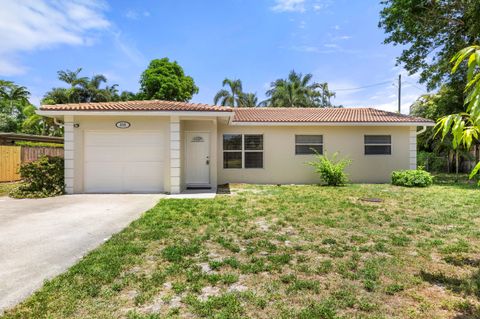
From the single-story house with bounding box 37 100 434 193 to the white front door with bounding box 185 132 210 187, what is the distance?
0.04 meters

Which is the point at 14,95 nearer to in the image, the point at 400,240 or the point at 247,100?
the point at 247,100

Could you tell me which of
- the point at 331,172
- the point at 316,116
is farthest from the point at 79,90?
the point at 331,172

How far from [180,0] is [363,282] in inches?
435

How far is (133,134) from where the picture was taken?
385 inches

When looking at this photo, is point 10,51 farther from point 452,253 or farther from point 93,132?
point 452,253

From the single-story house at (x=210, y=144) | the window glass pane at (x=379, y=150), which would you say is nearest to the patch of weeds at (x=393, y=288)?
the single-story house at (x=210, y=144)

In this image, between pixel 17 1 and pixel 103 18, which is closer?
pixel 17 1

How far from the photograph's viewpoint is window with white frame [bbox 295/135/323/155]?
12.9 meters

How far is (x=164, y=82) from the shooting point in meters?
28.1

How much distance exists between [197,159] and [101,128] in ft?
12.0

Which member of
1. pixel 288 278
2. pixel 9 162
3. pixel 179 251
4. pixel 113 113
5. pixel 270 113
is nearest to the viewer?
pixel 288 278

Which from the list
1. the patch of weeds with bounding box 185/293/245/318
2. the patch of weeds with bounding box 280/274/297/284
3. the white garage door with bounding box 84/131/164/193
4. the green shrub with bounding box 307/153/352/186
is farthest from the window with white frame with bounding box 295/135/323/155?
the patch of weeds with bounding box 185/293/245/318

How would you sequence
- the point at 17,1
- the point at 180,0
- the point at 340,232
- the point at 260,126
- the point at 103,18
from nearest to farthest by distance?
1. the point at 340,232
2. the point at 17,1
3. the point at 180,0
4. the point at 103,18
5. the point at 260,126

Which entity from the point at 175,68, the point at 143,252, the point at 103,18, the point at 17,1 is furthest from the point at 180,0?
the point at 175,68
